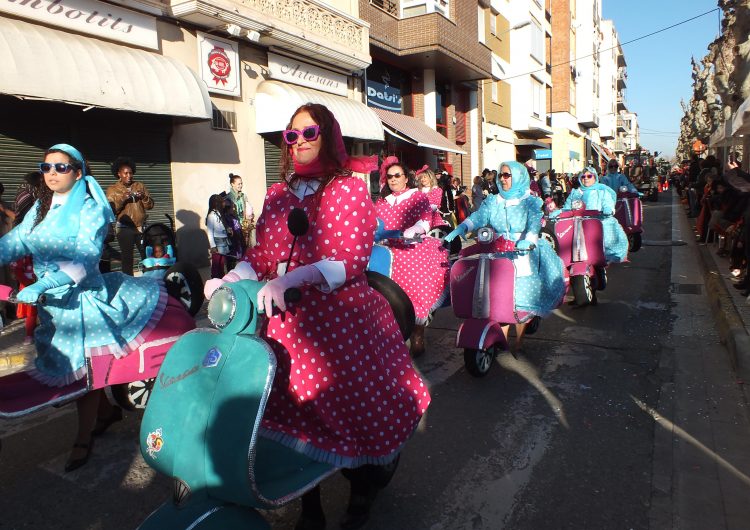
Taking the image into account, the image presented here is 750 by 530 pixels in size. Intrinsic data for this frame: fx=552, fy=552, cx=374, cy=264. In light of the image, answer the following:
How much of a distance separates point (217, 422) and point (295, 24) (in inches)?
480

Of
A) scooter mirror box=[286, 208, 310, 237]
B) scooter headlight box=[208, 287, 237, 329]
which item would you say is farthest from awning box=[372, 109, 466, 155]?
scooter headlight box=[208, 287, 237, 329]

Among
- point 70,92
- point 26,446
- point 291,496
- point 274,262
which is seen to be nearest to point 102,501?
point 26,446

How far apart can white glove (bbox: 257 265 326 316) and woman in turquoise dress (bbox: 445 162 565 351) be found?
2.98 metres

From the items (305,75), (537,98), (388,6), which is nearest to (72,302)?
(305,75)

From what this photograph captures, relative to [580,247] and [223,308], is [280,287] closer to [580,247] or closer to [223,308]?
[223,308]

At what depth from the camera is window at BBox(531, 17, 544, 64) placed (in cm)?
2812

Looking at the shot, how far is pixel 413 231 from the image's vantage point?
499 cm

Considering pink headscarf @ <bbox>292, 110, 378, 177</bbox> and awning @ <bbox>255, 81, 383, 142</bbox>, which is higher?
awning @ <bbox>255, 81, 383, 142</bbox>

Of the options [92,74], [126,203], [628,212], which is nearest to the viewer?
[126,203]

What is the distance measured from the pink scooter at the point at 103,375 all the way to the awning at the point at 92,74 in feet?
17.4

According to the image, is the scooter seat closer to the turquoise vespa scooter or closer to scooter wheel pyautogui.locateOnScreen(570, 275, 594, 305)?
the turquoise vespa scooter

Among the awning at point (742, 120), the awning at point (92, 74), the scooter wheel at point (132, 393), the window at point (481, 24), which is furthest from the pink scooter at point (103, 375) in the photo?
the window at point (481, 24)

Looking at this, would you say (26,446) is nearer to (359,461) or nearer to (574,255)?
(359,461)

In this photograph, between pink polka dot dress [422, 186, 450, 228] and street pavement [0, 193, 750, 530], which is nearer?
street pavement [0, 193, 750, 530]
